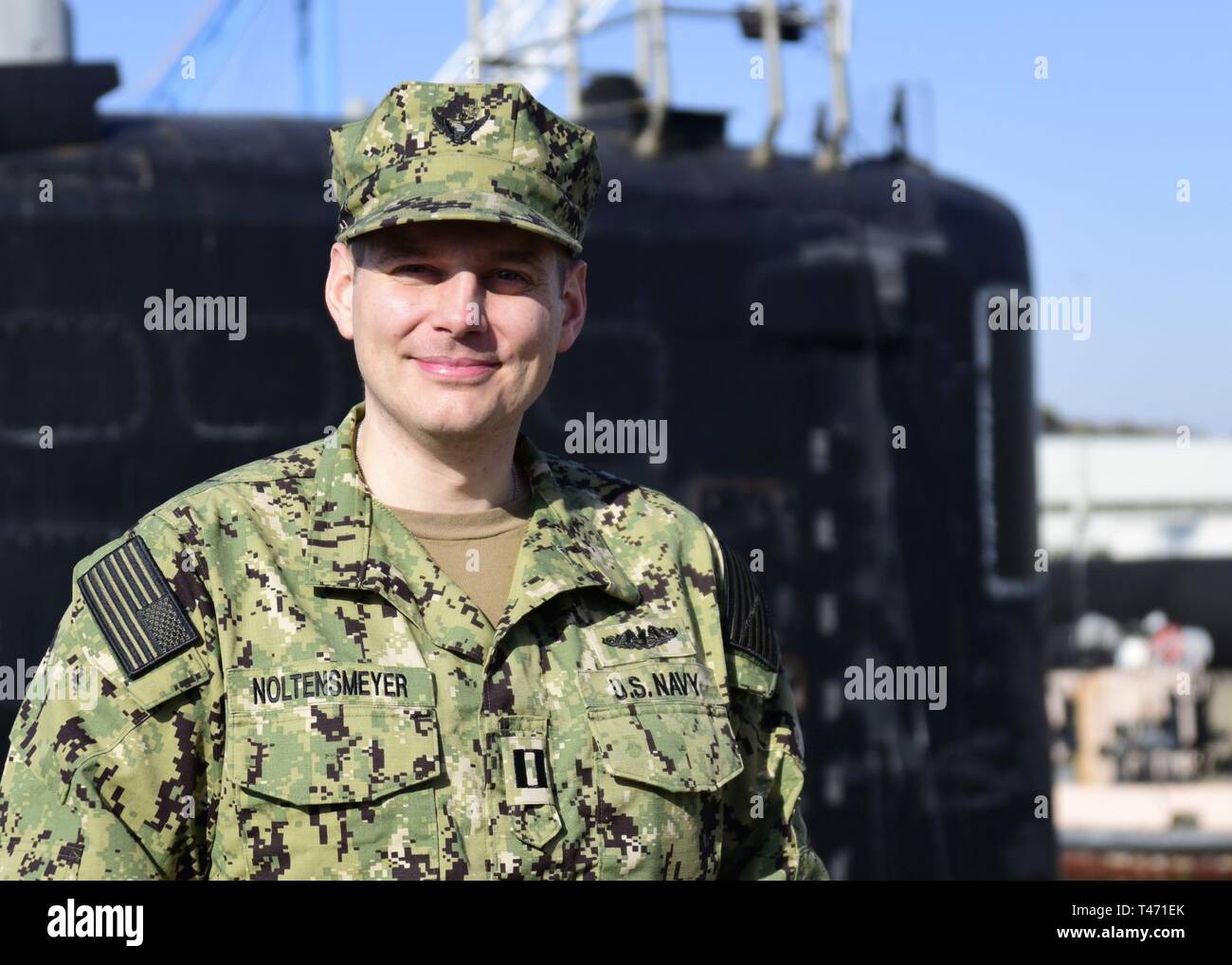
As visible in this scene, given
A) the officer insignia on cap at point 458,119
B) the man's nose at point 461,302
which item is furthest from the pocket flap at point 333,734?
the officer insignia on cap at point 458,119

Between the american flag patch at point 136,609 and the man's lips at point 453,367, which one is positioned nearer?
the american flag patch at point 136,609

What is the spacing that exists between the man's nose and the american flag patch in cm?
54

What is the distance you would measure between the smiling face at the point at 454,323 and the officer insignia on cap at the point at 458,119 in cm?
21

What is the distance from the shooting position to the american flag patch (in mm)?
2229

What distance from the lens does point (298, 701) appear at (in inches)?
91.4

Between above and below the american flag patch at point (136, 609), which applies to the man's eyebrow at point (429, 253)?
above

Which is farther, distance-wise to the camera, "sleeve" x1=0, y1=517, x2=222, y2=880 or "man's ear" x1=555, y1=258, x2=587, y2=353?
"man's ear" x1=555, y1=258, x2=587, y2=353

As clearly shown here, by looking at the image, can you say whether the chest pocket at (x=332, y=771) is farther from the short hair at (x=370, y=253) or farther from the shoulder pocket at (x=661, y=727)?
the short hair at (x=370, y=253)

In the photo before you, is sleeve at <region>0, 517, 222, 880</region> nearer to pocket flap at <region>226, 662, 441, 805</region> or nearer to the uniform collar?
pocket flap at <region>226, 662, 441, 805</region>

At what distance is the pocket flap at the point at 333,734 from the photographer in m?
2.28

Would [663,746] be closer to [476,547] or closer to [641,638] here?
[641,638]

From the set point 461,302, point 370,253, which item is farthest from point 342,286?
point 461,302

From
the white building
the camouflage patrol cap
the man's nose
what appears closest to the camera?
the man's nose

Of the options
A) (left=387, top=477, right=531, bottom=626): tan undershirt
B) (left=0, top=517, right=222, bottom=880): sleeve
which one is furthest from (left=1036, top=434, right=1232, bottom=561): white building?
(left=0, top=517, right=222, bottom=880): sleeve
